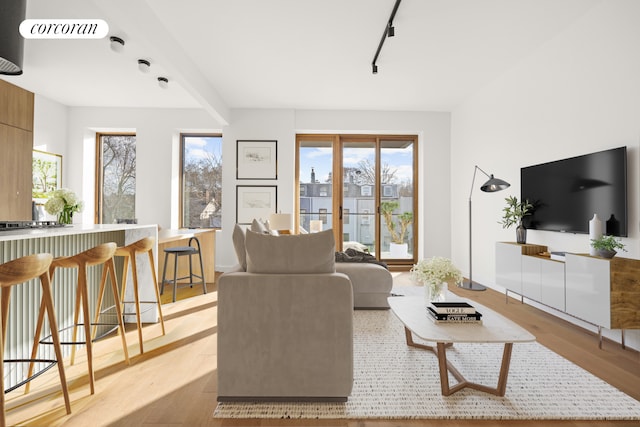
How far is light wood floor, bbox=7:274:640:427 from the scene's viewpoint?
177 centimetres

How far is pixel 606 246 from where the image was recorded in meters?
2.63

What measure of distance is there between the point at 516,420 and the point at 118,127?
672cm

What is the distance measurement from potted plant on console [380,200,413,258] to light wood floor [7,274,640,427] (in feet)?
10.6

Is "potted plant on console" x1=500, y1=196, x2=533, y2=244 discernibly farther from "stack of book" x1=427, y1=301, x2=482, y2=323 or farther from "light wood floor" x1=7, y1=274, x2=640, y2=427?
"stack of book" x1=427, y1=301, x2=482, y2=323

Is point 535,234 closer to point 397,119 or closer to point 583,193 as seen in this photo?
point 583,193

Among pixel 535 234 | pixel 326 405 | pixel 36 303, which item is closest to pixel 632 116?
pixel 535 234

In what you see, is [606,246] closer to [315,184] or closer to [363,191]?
[363,191]

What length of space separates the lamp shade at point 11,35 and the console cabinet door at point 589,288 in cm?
416

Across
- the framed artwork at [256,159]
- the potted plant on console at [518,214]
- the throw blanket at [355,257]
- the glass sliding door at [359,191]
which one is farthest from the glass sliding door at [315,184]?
the potted plant on console at [518,214]

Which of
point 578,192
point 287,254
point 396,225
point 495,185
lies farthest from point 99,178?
point 578,192

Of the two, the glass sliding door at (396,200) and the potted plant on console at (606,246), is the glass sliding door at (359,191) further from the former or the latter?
the potted plant on console at (606,246)

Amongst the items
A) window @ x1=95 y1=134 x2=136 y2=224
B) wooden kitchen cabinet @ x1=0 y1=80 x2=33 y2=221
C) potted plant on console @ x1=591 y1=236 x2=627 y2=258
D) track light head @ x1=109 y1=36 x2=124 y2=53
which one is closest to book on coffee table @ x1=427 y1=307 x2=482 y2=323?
potted plant on console @ x1=591 y1=236 x2=627 y2=258

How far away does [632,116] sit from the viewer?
275 centimetres

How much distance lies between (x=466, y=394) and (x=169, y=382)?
180cm
